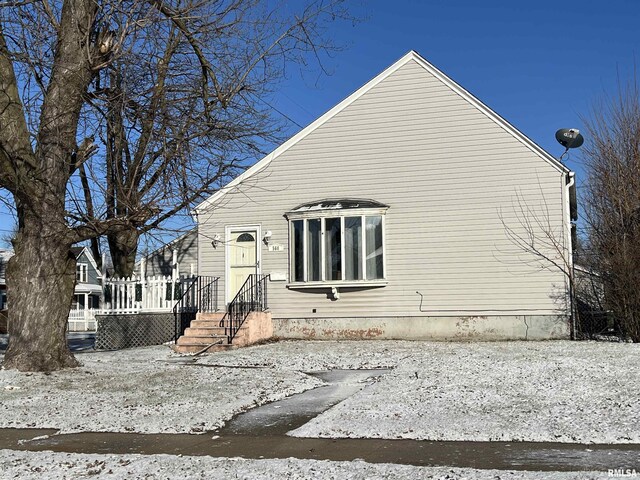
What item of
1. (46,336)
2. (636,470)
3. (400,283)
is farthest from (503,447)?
(400,283)

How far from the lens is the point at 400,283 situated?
16031 millimetres

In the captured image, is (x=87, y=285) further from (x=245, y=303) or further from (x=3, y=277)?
(x=245, y=303)

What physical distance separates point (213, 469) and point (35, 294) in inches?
248

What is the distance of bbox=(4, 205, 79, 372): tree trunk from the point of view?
1011 cm

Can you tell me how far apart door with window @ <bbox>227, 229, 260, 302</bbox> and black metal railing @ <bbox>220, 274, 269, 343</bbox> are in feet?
1.43

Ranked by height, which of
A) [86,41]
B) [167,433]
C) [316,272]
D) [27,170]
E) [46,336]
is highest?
[86,41]

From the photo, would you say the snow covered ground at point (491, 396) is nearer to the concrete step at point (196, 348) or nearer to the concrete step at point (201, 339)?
the concrete step at point (196, 348)

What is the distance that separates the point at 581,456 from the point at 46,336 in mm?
8261

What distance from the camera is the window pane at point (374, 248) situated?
1611cm

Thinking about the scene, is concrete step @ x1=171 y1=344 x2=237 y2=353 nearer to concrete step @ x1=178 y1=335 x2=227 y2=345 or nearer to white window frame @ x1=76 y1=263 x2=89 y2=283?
concrete step @ x1=178 y1=335 x2=227 y2=345

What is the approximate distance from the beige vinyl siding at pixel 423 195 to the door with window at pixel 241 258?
0.28 m

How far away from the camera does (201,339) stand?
14.7 meters

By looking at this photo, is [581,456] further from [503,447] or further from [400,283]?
[400,283]

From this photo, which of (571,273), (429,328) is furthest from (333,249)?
(571,273)
